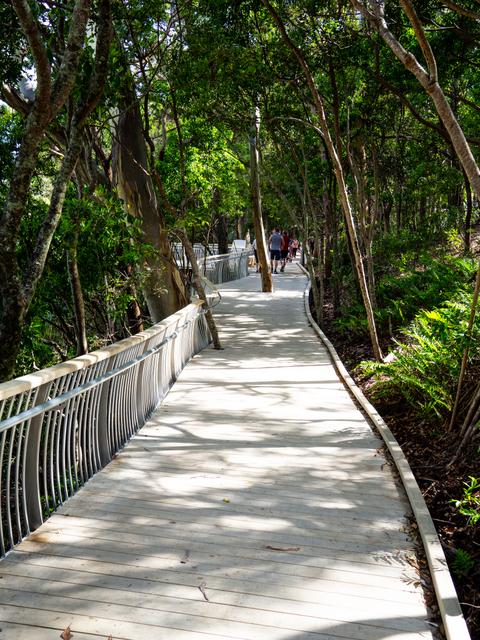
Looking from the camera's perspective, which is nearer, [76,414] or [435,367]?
[76,414]

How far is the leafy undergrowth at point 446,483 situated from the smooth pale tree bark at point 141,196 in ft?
15.8

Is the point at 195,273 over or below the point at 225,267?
below

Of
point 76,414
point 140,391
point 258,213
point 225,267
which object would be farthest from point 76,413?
point 225,267

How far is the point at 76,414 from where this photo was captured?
406 centimetres

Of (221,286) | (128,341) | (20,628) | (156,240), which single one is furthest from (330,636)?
(221,286)

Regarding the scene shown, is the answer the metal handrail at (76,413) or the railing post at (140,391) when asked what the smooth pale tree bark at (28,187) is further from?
the railing post at (140,391)

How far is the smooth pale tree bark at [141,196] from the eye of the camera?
407 inches

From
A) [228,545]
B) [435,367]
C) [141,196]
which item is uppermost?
[141,196]

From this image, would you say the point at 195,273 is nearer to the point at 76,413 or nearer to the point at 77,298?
the point at 77,298

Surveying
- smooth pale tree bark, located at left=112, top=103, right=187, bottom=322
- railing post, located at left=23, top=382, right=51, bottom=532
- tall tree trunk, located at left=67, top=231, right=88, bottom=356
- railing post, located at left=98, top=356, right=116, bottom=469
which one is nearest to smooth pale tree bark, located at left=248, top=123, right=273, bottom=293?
smooth pale tree bark, located at left=112, top=103, right=187, bottom=322

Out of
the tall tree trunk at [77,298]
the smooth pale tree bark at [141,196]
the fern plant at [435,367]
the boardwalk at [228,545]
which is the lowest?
the boardwalk at [228,545]

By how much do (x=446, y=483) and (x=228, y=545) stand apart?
2.19 m

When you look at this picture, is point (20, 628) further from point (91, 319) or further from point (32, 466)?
point (91, 319)

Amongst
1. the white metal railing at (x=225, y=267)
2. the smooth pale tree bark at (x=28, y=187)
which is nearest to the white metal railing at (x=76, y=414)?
the smooth pale tree bark at (x=28, y=187)
